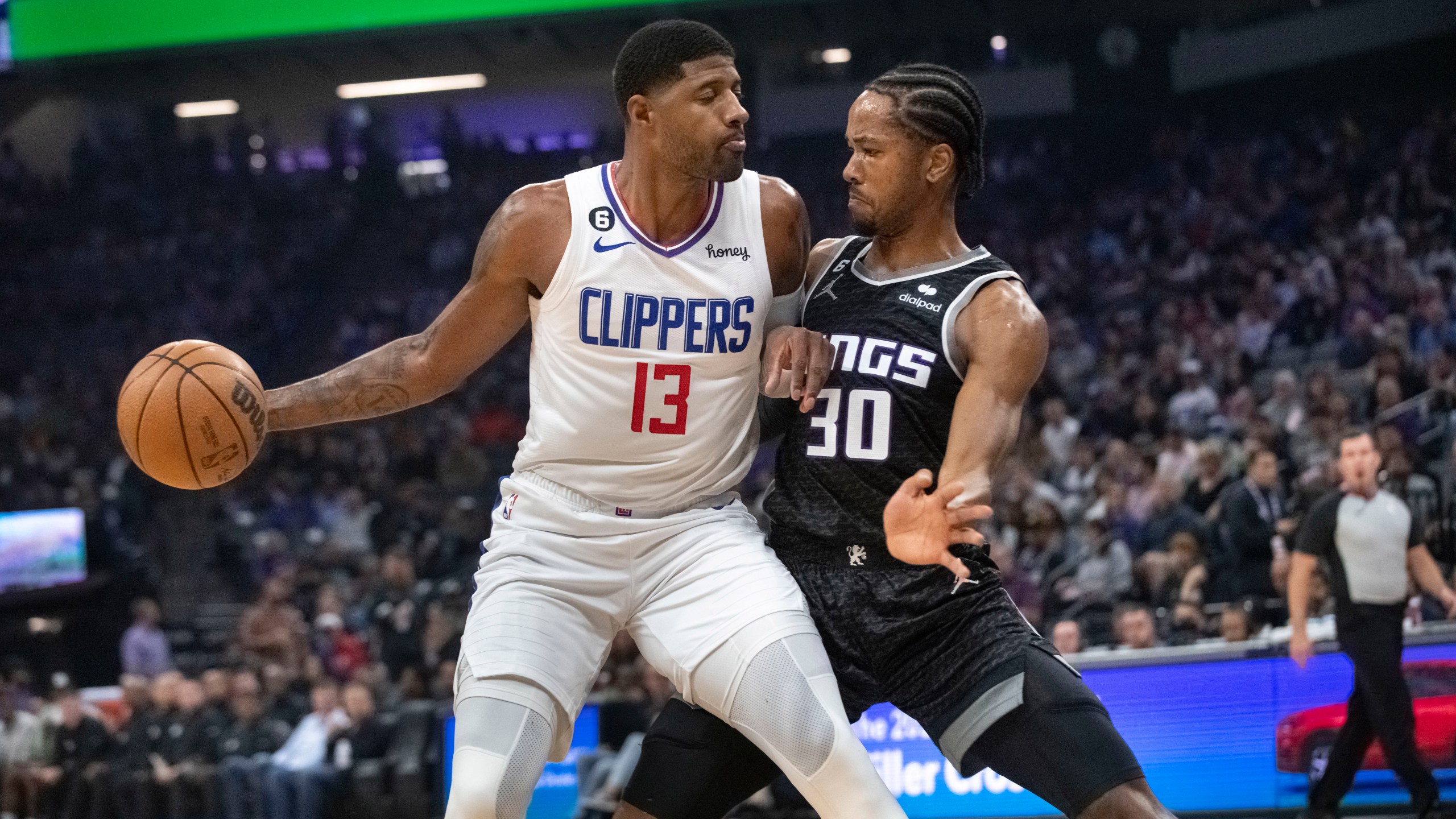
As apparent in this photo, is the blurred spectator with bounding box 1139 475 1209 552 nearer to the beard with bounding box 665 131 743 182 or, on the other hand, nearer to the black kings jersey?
the black kings jersey

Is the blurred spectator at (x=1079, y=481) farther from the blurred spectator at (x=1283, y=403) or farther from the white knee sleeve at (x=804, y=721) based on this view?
the white knee sleeve at (x=804, y=721)

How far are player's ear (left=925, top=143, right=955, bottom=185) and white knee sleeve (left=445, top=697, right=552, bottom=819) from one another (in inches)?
60.9

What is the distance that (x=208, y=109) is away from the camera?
70.7 feet

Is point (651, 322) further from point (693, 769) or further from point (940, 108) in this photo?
point (693, 769)

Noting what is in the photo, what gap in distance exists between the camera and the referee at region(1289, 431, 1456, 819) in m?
6.74

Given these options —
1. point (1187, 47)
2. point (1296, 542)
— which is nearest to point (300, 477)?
point (1296, 542)

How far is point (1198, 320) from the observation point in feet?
Answer: 43.7

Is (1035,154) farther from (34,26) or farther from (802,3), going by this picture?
(34,26)

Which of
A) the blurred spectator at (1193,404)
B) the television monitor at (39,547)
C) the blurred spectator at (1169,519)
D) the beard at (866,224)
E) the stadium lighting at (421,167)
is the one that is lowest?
the television monitor at (39,547)

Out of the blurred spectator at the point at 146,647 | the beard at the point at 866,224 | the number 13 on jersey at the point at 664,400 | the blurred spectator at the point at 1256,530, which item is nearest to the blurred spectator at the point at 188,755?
the blurred spectator at the point at 146,647

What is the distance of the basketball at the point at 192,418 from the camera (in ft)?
10.9

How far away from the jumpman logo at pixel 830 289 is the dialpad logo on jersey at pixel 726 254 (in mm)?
204

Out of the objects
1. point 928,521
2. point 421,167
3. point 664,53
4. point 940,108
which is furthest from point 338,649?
→ point 421,167

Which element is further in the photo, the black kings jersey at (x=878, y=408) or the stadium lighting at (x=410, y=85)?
the stadium lighting at (x=410, y=85)
